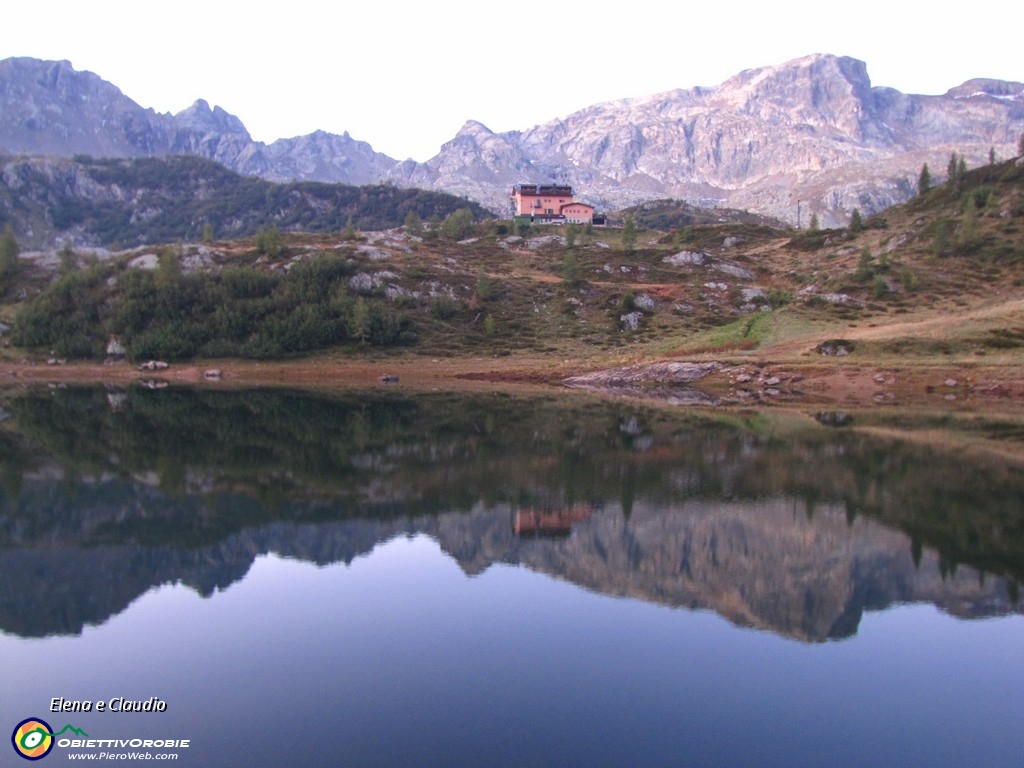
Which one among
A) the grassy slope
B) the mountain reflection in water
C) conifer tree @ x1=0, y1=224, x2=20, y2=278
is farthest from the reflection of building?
conifer tree @ x1=0, y1=224, x2=20, y2=278

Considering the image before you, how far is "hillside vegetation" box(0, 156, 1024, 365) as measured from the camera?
107 m

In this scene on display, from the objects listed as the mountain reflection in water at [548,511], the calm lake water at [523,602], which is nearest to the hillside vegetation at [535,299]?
the mountain reflection in water at [548,511]

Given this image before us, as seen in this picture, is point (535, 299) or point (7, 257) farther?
point (7, 257)

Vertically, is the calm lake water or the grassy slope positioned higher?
the grassy slope

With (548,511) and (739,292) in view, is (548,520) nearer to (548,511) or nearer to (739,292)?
(548,511)

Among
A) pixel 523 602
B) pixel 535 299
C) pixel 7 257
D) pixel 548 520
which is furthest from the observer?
pixel 7 257

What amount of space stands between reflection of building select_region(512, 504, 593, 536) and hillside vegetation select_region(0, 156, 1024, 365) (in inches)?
2560

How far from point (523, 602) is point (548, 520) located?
10303 mm

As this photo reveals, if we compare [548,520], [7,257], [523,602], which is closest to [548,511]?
[548,520]

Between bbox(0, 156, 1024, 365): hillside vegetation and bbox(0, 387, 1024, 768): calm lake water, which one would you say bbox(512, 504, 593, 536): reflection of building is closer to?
bbox(0, 387, 1024, 768): calm lake water

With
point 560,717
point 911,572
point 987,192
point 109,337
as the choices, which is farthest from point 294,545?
→ point 987,192

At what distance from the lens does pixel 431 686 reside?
1953 cm

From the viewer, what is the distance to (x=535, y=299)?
134 m

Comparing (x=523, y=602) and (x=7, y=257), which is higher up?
(x=7, y=257)
